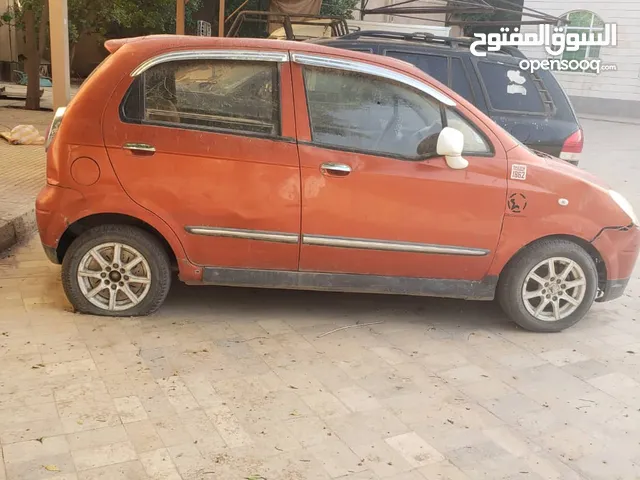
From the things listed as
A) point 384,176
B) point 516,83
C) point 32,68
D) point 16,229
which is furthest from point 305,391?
point 32,68

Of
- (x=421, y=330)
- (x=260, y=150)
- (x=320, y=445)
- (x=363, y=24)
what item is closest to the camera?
(x=320, y=445)

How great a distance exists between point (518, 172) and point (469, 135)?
410 mm

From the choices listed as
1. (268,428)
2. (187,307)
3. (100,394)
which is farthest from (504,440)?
(187,307)

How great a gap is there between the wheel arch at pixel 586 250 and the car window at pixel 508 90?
9.34 ft

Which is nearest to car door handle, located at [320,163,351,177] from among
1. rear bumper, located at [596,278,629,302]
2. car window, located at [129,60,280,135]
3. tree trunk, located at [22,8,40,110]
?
car window, located at [129,60,280,135]

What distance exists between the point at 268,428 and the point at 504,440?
3.92 feet

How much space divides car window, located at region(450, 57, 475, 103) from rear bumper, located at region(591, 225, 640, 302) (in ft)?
9.66

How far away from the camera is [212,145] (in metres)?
4.03

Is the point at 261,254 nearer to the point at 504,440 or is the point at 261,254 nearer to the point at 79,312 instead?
the point at 79,312

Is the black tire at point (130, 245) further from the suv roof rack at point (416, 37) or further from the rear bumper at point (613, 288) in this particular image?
the suv roof rack at point (416, 37)

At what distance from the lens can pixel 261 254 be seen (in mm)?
4215

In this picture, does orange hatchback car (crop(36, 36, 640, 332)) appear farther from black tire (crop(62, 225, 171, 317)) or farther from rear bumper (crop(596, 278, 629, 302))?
rear bumper (crop(596, 278, 629, 302))

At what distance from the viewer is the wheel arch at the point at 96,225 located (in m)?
4.15

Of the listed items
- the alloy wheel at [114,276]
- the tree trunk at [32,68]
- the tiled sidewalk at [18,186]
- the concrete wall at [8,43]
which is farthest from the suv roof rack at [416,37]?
the concrete wall at [8,43]
